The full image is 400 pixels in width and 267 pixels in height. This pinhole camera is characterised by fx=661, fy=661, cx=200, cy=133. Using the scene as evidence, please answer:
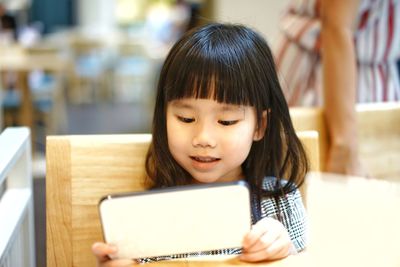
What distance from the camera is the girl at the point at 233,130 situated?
109 centimetres

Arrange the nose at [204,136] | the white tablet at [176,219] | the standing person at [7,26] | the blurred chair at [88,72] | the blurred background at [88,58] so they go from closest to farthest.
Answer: the white tablet at [176,219] < the nose at [204,136] < the blurred background at [88,58] < the standing person at [7,26] < the blurred chair at [88,72]

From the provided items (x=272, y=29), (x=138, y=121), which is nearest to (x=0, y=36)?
(x=138, y=121)

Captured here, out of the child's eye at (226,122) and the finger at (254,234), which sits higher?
the child's eye at (226,122)

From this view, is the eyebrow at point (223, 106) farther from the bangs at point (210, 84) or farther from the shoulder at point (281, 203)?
the shoulder at point (281, 203)

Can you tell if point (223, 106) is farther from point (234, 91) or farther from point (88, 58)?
point (88, 58)

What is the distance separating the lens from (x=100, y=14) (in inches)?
482

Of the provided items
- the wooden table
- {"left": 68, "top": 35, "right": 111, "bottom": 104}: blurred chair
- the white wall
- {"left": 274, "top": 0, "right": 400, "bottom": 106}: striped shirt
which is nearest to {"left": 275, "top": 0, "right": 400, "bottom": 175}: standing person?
{"left": 274, "top": 0, "right": 400, "bottom": 106}: striped shirt

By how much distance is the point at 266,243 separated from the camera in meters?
0.98

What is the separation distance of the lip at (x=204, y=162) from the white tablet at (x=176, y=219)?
20 cm

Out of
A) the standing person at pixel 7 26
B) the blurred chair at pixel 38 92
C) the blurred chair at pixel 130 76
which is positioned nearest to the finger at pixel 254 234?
the blurred chair at pixel 38 92

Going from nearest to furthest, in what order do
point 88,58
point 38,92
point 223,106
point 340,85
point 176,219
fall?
point 176,219
point 223,106
point 340,85
point 38,92
point 88,58

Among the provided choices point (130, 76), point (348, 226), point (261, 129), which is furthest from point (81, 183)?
point (130, 76)

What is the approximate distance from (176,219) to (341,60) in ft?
2.52

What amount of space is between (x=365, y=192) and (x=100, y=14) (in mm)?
11345
